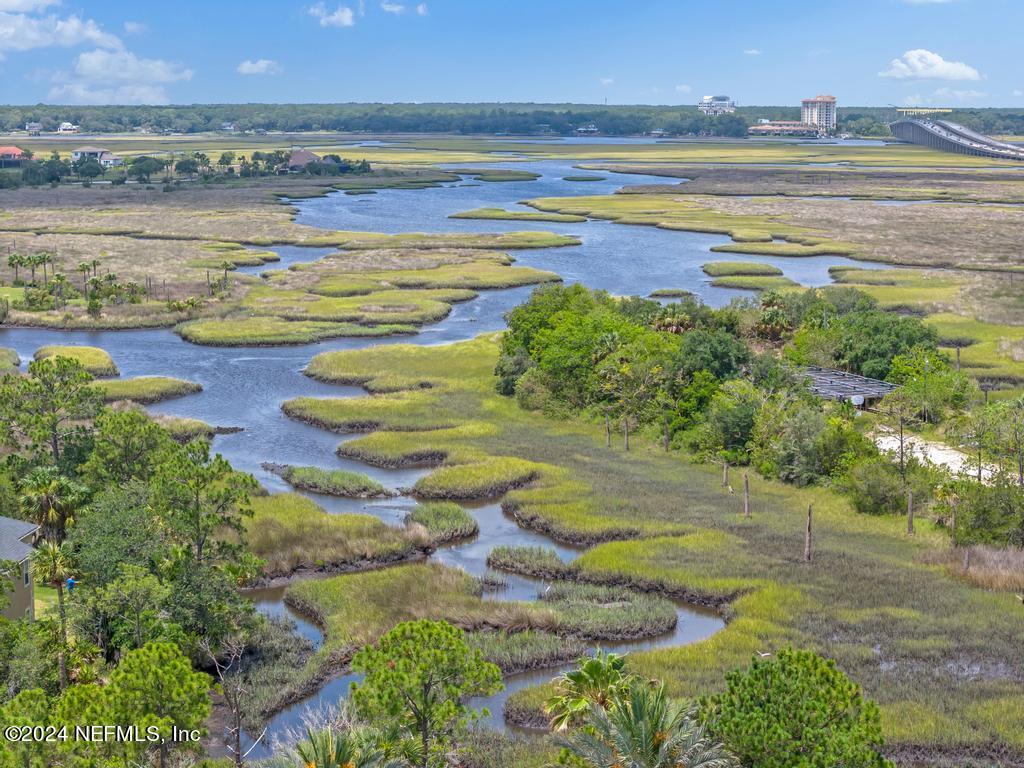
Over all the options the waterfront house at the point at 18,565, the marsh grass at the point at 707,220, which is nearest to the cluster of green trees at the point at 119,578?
the waterfront house at the point at 18,565

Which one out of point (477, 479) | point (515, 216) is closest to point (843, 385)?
point (477, 479)

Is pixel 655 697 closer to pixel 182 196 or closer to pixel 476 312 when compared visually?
pixel 476 312

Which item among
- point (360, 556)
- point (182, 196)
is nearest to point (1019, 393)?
point (360, 556)

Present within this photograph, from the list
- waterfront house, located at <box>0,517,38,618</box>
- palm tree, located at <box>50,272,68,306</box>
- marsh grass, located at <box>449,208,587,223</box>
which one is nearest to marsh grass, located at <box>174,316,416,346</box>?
palm tree, located at <box>50,272,68,306</box>

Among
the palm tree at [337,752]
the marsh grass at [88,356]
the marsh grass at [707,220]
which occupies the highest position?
the marsh grass at [707,220]

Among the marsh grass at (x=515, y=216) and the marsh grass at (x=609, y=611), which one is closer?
the marsh grass at (x=609, y=611)

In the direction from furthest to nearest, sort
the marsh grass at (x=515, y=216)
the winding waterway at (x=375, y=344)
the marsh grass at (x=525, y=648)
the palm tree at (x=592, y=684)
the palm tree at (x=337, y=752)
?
the marsh grass at (x=515, y=216), the winding waterway at (x=375, y=344), the marsh grass at (x=525, y=648), the palm tree at (x=592, y=684), the palm tree at (x=337, y=752)

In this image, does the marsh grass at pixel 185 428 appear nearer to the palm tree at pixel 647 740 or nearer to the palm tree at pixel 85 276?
the palm tree at pixel 647 740
